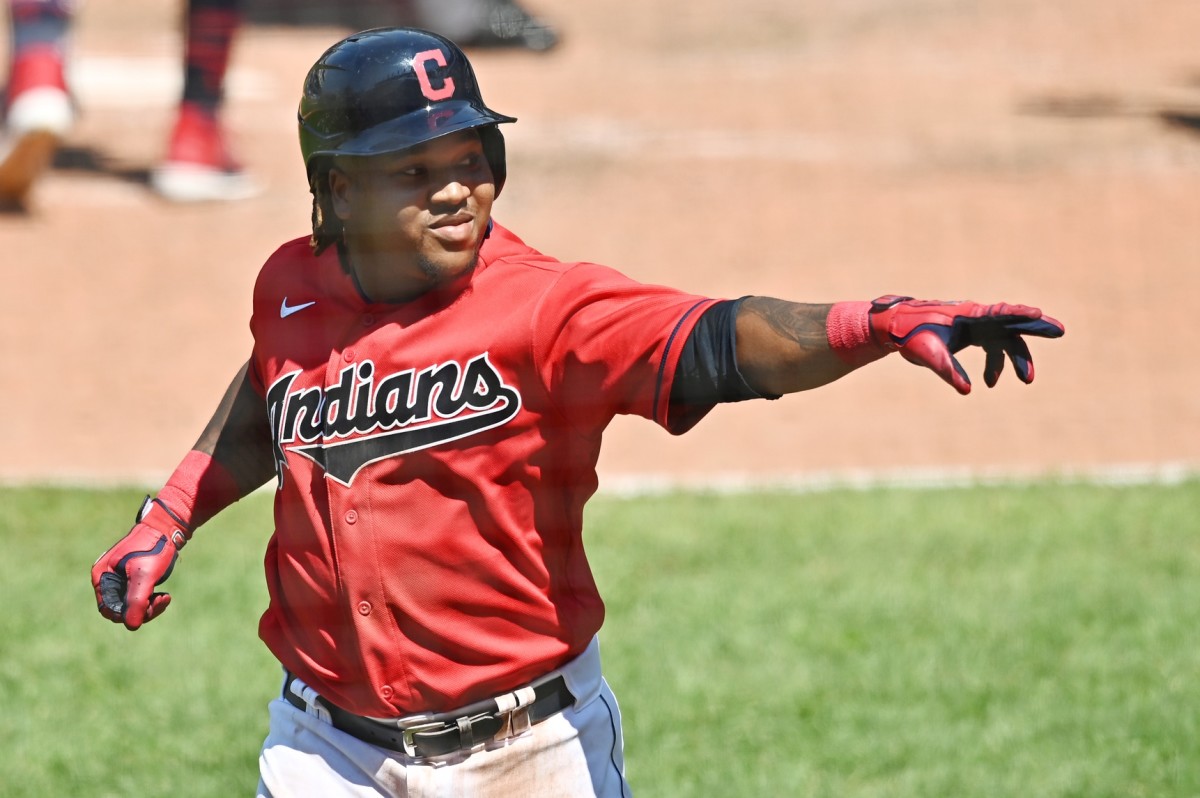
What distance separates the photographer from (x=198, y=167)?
11.7 m

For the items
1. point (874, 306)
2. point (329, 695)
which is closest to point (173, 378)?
point (329, 695)

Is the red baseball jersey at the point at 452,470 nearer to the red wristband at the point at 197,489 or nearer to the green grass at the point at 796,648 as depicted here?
the red wristband at the point at 197,489

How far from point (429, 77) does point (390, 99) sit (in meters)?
0.08

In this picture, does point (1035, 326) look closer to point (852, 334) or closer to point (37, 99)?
point (852, 334)

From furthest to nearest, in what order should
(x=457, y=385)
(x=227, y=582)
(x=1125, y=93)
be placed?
(x=1125, y=93), (x=227, y=582), (x=457, y=385)

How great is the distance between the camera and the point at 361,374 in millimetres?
2852

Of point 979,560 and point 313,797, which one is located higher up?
point 313,797

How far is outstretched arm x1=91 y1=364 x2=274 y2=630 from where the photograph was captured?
9.85ft

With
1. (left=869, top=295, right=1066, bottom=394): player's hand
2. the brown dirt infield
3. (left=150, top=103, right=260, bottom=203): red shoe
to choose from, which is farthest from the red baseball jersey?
(left=150, top=103, right=260, bottom=203): red shoe

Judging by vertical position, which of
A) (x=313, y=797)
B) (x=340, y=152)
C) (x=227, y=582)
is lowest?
(x=227, y=582)

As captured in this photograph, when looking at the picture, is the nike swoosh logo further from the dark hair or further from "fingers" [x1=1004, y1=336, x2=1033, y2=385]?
"fingers" [x1=1004, y1=336, x2=1033, y2=385]

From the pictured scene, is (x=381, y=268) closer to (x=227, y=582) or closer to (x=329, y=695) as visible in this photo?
(x=329, y=695)

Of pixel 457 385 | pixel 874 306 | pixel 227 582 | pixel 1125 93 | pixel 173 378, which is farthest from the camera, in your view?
pixel 1125 93

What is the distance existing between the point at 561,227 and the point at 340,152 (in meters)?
8.70
